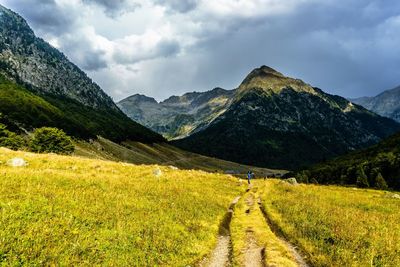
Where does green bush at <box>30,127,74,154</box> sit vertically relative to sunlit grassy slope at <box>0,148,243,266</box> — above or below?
above

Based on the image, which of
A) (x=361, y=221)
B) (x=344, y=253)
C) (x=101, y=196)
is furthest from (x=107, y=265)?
(x=361, y=221)

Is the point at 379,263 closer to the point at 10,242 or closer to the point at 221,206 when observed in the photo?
the point at 10,242

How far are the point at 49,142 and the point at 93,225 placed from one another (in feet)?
410

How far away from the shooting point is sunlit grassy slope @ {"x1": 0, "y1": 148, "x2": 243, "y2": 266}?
51.0ft

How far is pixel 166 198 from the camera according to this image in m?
31.9

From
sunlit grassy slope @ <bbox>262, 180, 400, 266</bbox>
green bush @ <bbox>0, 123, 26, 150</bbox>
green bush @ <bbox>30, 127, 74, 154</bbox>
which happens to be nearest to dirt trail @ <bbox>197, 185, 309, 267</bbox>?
sunlit grassy slope @ <bbox>262, 180, 400, 266</bbox>

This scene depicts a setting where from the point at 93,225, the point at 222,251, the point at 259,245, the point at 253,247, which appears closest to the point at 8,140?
the point at 93,225

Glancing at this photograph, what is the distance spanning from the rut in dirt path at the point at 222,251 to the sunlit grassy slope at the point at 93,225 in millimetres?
524

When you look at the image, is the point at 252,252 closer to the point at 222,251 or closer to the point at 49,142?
the point at 222,251

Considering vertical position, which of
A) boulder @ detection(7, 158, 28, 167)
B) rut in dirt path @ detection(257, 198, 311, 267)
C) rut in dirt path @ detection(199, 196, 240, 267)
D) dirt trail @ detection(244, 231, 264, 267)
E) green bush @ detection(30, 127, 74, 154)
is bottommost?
rut in dirt path @ detection(199, 196, 240, 267)

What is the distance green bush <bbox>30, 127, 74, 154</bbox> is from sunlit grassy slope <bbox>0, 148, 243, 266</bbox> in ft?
361

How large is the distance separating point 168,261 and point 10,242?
24.9ft

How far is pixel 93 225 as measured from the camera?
63.8 feet

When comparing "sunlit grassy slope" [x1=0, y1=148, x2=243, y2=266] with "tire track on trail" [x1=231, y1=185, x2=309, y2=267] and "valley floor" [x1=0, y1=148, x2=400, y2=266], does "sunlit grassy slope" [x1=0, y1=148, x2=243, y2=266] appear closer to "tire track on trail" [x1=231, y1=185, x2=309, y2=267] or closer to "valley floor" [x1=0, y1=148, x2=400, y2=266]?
"valley floor" [x1=0, y1=148, x2=400, y2=266]
